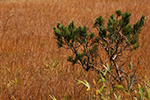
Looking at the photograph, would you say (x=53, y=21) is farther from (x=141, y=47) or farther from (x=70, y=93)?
(x=70, y=93)

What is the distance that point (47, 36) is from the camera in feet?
11.5

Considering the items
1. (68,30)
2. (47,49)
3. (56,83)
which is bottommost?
(56,83)

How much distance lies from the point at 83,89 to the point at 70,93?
0.62 feet

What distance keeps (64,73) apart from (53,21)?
252 cm

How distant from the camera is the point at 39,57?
2531mm

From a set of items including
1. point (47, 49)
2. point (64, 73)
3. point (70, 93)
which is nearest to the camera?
point (70, 93)

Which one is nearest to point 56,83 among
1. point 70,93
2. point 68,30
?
point 70,93

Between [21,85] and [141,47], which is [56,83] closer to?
[21,85]

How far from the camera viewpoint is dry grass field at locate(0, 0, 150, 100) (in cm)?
170

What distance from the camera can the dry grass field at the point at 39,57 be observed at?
1.70 meters

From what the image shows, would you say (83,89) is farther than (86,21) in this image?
No

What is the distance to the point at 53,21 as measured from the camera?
445cm

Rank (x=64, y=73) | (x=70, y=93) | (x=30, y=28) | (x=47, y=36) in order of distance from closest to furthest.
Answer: (x=70, y=93) < (x=64, y=73) < (x=47, y=36) < (x=30, y=28)

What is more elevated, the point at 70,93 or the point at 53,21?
the point at 53,21
